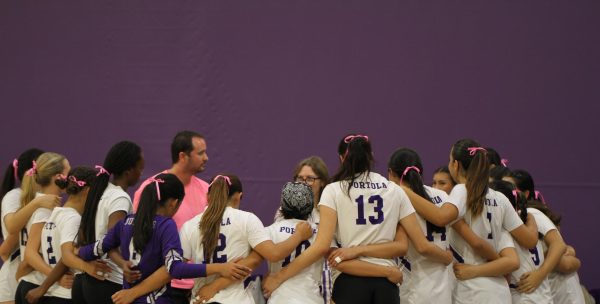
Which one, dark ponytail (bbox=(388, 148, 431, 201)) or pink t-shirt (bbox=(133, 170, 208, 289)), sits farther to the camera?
pink t-shirt (bbox=(133, 170, 208, 289))

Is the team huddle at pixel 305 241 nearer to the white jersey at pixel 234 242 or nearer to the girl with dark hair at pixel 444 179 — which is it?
the white jersey at pixel 234 242

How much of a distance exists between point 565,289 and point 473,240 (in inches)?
54.5

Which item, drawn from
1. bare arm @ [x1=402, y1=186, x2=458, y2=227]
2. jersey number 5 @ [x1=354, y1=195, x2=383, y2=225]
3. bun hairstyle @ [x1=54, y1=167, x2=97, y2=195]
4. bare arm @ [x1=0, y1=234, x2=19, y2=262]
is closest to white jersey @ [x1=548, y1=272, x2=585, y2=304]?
bare arm @ [x1=402, y1=186, x2=458, y2=227]

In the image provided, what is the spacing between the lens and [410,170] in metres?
4.91

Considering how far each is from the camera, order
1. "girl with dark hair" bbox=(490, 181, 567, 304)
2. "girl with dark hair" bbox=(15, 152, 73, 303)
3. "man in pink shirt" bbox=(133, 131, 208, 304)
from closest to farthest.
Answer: "girl with dark hair" bbox=(490, 181, 567, 304) → "girl with dark hair" bbox=(15, 152, 73, 303) → "man in pink shirt" bbox=(133, 131, 208, 304)

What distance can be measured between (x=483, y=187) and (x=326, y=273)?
4.15 feet

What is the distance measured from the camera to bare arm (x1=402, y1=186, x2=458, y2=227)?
4.77 m

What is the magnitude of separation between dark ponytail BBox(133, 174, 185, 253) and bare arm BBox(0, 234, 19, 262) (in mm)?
1837

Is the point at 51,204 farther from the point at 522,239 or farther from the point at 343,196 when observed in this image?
the point at 522,239

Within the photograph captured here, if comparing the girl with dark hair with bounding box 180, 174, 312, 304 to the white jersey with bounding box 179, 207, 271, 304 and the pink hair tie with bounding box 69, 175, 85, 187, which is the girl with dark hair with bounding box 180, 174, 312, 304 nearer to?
the white jersey with bounding box 179, 207, 271, 304

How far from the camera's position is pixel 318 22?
321 inches

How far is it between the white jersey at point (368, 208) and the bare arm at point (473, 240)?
448 millimetres

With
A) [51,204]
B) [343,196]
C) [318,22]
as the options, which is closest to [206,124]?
[318,22]

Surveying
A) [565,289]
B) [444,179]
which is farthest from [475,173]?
[565,289]
